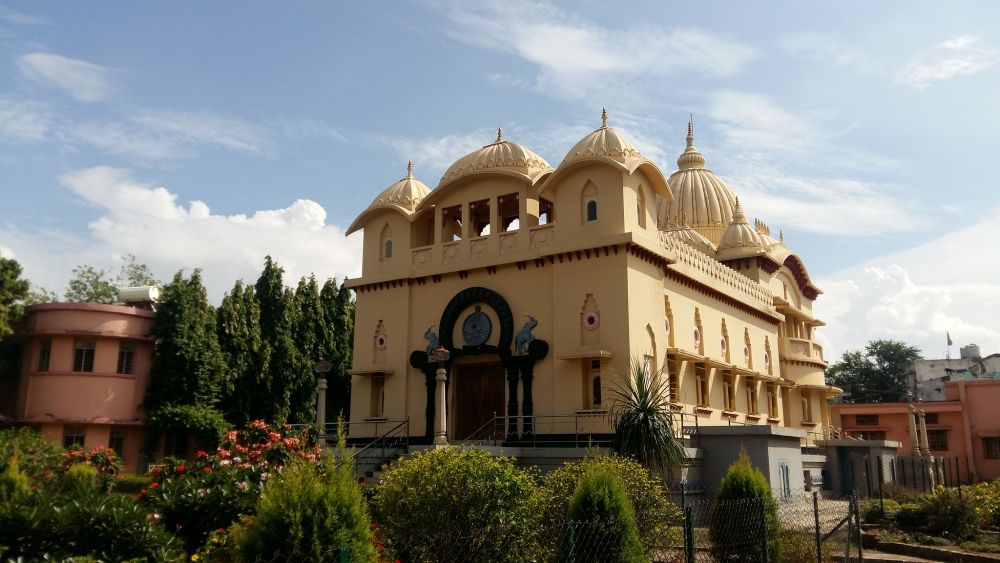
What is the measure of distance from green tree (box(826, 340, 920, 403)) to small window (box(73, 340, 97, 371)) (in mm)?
54629

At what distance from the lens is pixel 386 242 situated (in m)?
26.2

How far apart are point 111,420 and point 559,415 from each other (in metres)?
16.7

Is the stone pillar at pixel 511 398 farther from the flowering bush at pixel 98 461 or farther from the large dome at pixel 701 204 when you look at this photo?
the large dome at pixel 701 204

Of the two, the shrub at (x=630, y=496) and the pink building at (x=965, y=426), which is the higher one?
the pink building at (x=965, y=426)

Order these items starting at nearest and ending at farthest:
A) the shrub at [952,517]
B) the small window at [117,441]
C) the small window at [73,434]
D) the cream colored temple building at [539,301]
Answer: the shrub at [952,517] → the cream colored temple building at [539,301] → the small window at [73,434] → the small window at [117,441]

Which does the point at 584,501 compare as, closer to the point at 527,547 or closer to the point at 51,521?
the point at 527,547

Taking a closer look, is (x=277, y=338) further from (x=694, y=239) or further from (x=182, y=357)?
(x=694, y=239)

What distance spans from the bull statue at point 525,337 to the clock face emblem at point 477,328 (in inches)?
41.4

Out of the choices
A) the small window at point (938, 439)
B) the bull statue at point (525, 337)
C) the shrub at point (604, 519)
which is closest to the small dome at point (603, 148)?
the bull statue at point (525, 337)

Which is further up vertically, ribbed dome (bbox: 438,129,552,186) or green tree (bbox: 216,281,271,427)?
ribbed dome (bbox: 438,129,552,186)

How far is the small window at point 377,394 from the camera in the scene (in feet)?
82.6

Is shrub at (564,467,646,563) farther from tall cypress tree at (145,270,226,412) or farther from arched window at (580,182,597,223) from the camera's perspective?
tall cypress tree at (145,270,226,412)

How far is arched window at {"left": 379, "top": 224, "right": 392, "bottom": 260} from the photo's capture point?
85.5 ft

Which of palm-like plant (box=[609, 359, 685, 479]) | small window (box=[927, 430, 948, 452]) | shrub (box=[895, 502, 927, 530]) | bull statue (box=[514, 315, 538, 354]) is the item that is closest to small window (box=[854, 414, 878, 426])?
small window (box=[927, 430, 948, 452])
